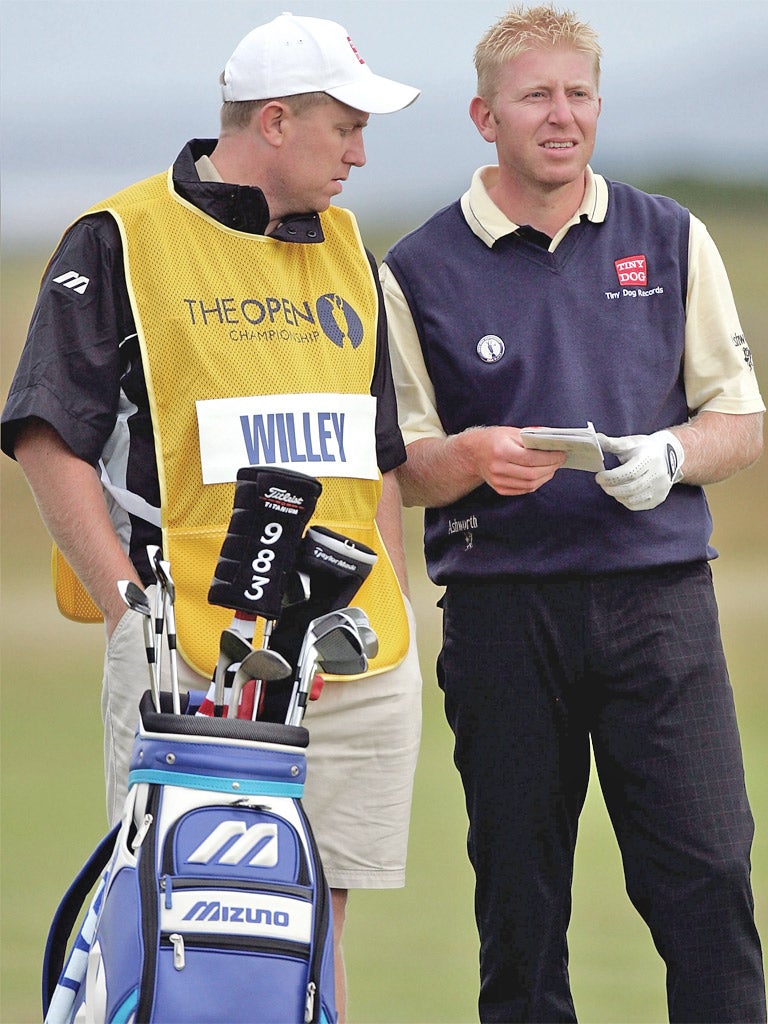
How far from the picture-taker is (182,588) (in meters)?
2.35

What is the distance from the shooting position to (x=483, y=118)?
9.00 ft

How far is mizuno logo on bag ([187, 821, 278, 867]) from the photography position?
195 centimetres

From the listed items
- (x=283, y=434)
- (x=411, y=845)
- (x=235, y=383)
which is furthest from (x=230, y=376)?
(x=411, y=845)

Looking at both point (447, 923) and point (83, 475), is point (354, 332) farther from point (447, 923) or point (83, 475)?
point (447, 923)

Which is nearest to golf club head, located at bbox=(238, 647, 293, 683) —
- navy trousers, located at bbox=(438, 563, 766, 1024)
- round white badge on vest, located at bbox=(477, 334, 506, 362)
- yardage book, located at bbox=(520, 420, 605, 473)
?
yardage book, located at bbox=(520, 420, 605, 473)

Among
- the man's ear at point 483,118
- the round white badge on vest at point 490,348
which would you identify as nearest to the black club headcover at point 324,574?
the round white badge on vest at point 490,348

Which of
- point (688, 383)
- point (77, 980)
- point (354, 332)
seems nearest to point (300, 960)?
point (77, 980)

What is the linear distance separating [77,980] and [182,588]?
56 centimetres

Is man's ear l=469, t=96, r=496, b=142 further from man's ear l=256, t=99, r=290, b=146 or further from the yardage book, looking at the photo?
the yardage book

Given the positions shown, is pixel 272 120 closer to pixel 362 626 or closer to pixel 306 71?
pixel 306 71

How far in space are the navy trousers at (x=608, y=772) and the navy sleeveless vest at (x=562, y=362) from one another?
0.06 metres

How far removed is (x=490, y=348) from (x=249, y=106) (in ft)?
1.75

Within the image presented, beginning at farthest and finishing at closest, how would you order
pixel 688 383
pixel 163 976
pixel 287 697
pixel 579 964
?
1. pixel 579 964
2. pixel 688 383
3. pixel 287 697
4. pixel 163 976

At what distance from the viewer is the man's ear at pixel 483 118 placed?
2.73m
